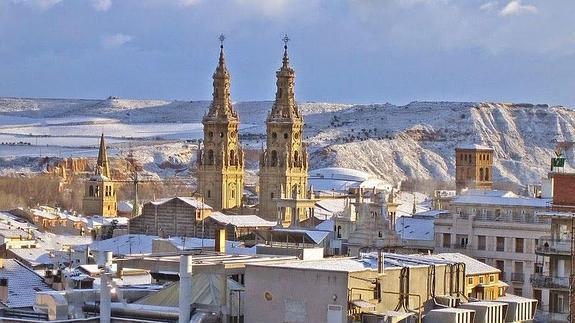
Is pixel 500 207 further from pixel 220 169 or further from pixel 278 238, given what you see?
pixel 220 169

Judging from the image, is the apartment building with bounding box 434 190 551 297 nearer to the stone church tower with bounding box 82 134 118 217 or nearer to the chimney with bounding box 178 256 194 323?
the chimney with bounding box 178 256 194 323

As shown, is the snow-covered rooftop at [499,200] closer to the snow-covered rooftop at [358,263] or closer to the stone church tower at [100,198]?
the snow-covered rooftop at [358,263]

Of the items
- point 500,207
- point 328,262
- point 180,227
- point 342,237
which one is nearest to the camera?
point 328,262

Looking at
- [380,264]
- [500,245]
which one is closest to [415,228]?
[500,245]

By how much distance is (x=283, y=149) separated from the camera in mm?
115500

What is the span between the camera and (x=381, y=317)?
36625 mm

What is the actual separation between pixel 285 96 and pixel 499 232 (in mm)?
46886

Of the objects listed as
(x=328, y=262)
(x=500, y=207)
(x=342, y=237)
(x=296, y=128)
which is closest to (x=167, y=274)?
(x=328, y=262)

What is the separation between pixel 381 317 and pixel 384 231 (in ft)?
118

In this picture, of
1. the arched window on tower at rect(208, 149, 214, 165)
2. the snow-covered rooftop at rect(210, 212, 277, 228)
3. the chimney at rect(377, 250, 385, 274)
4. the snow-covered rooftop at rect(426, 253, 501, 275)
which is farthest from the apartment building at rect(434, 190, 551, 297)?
the arched window on tower at rect(208, 149, 214, 165)

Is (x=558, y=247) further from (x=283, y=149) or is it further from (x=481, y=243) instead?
(x=283, y=149)

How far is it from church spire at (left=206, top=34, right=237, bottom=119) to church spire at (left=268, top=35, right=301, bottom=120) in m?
3.09

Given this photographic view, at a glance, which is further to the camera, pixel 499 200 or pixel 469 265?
pixel 499 200

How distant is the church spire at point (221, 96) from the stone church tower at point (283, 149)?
303cm
